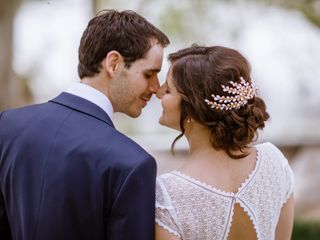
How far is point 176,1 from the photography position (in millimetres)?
11828

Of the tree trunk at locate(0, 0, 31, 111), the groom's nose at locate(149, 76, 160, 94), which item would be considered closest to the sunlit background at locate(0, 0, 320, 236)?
the tree trunk at locate(0, 0, 31, 111)

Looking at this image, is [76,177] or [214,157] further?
[214,157]

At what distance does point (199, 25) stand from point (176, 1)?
56cm

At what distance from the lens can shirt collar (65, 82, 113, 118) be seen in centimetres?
306

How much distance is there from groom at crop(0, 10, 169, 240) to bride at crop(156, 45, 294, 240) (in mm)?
155

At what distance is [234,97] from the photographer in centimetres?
303

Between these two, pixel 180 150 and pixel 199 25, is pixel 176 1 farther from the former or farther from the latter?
pixel 180 150

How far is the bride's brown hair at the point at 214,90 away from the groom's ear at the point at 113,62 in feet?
0.76

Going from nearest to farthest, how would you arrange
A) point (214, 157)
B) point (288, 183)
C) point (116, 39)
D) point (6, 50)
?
point (214, 157) < point (116, 39) < point (288, 183) < point (6, 50)

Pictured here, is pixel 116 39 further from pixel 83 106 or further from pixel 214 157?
pixel 214 157

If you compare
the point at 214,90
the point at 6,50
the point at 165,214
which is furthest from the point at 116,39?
the point at 6,50

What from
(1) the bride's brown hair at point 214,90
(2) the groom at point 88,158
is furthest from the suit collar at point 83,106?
(1) the bride's brown hair at point 214,90

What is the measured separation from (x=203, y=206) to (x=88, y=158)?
51cm

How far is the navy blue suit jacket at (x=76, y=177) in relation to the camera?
2.80m
